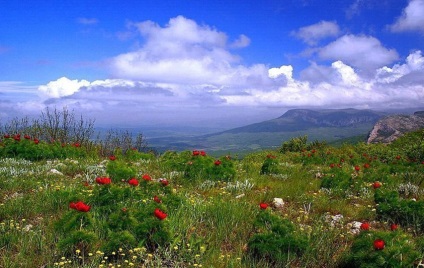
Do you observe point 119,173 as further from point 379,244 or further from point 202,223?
point 379,244

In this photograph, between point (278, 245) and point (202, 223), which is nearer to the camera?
point (278, 245)

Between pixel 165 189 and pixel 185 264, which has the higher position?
pixel 165 189

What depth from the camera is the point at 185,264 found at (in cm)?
491

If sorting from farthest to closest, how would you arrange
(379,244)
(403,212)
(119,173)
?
(119,173) < (403,212) < (379,244)

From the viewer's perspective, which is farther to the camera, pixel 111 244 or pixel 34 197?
pixel 34 197

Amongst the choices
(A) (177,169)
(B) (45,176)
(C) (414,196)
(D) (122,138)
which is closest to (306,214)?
(C) (414,196)

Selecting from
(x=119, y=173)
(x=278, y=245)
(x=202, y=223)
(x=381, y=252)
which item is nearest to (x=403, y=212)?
(x=381, y=252)

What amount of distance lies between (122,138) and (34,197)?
23.4m

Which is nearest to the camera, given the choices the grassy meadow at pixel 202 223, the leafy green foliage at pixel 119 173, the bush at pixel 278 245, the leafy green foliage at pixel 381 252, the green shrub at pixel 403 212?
the leafy green foliage at pixel 381 252

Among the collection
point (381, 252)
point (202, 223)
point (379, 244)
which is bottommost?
point (202, 223)

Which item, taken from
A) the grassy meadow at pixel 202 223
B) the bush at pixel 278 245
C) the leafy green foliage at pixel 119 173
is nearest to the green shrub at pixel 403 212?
the grassy meadow at pixel 202 223

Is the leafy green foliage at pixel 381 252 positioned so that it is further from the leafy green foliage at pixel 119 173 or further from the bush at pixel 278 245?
the leafy green foliage at pixel 119 173

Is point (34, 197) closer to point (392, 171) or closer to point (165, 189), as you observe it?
point (165, 189)

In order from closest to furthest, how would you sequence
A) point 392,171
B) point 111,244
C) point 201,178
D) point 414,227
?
point 111,244 < point 414,227 < point 201,178 < point 392,171
